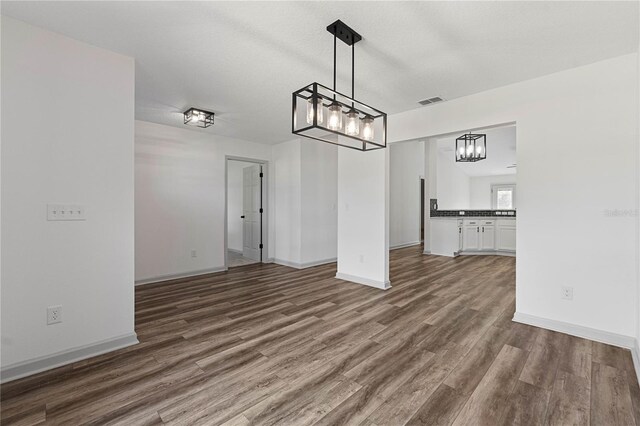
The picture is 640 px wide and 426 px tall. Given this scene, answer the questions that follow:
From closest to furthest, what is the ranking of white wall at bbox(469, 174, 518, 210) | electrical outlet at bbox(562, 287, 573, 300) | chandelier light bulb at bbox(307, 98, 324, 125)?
chandelier light bulb at bbox(307, 98, 324, 125), electrical outlet at bbox(562, 287, 573, 300), white wall at bbox(469, 174, 518, 210)

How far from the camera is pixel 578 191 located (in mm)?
2625

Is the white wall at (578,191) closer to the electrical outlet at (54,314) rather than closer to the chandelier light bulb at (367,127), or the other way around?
the chandelier light bulb at (367,127)

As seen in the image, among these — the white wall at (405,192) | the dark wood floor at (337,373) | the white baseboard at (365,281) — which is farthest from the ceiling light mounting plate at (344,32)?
the white wall at (405,192)

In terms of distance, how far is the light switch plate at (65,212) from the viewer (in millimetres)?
2137

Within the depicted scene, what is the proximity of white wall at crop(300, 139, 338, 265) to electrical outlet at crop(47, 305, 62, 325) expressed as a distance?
3752 millimetres

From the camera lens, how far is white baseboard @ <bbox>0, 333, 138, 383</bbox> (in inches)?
76.4

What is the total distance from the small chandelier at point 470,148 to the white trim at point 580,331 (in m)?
4.29

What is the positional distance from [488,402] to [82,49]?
396 centimetres

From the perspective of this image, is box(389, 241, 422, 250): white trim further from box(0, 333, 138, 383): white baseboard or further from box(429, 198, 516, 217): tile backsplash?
box(0, 333, 138, 383): white baseboard

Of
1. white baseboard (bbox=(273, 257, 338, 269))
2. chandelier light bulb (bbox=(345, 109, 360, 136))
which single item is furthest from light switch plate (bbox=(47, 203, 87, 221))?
white baseboard (bbox=(273, 257, 338, 269))

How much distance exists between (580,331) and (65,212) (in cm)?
460

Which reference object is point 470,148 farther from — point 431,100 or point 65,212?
point 65,212

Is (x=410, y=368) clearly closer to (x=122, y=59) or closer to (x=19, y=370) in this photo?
(x=19, y=370)

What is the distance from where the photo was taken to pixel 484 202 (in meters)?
11.7
